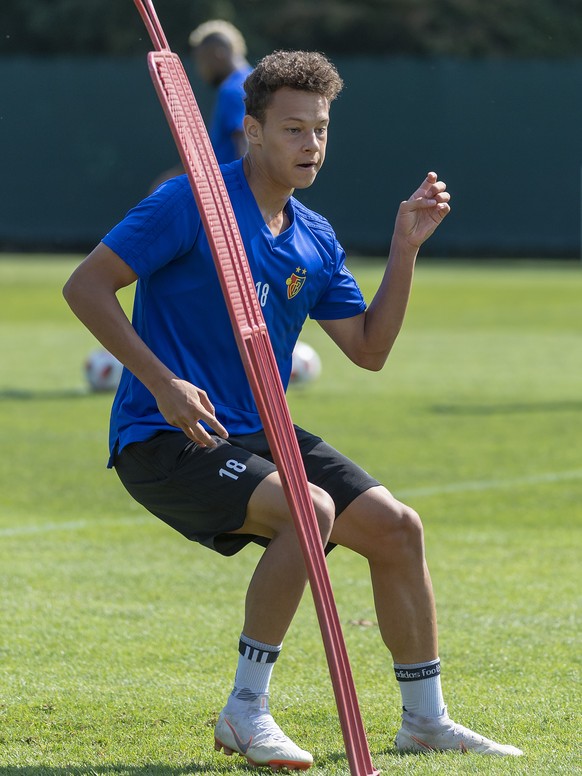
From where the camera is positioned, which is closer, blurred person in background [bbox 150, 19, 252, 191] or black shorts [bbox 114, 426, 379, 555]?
black shorts [bbox 114, 426, 379, 555]

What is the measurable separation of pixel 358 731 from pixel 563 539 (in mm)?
3729

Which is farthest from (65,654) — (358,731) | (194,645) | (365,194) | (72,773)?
(365,194)

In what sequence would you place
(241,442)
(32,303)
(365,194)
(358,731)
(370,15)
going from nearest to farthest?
(358,731) → (241,442) → (32,303) → (365,194) → (370,15)

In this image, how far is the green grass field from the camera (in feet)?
13.8

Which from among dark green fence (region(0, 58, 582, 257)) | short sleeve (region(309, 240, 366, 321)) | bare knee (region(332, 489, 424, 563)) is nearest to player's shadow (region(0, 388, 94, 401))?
short sleeve (region(309, 240, 366, 321))

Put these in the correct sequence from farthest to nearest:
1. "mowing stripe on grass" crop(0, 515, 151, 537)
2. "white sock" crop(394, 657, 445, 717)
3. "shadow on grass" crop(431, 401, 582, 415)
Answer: "shadow on grass" crop(431, 401, 582, 415)
"mowing stripe on grass" crop(0, 515, 151, 537)
"white sock" crop(394, 657, 445, 717)

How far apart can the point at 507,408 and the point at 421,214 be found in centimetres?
753

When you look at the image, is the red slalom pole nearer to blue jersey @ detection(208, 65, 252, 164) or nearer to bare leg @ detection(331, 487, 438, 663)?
bare leg @ detection(331, 487, 438, 663)

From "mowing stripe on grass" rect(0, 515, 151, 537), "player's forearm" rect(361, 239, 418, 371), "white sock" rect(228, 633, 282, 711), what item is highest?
"player's forearm" rect(361, 239, 418, 371)

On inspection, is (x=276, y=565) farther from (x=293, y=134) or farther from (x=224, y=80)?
(x=224, y=80)

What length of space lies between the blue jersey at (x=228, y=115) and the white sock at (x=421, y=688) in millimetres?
6763

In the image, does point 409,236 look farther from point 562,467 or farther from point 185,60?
point 185,60

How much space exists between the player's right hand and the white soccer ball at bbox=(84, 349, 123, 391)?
8.46 metres

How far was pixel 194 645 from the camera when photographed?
17.4ft
